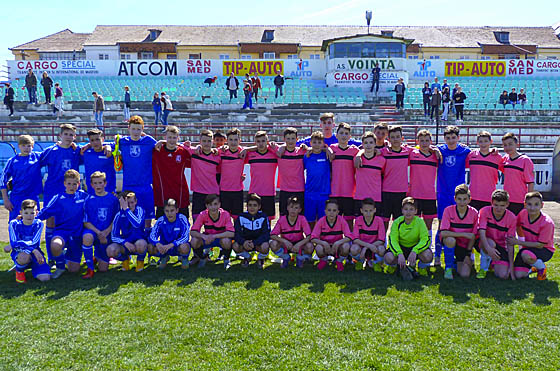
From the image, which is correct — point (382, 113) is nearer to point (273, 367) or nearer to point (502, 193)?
point (502, 193)

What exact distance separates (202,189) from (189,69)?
21.3 m

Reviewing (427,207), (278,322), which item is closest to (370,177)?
(427,207)

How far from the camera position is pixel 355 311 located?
188 inches

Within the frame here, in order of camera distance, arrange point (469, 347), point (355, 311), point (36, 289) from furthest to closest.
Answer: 1. point (36, 289)
2. point (355, 311)
3. point (469, 347)

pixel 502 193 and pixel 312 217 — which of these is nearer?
pixel 502 193

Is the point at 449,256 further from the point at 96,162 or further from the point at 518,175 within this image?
the point at 96,162

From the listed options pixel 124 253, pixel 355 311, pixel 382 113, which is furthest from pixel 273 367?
pixel 382 113

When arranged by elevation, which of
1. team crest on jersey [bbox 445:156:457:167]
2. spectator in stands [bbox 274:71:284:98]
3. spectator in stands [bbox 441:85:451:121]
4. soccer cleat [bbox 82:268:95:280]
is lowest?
soccer cleat [bbox 82:268:95:280]

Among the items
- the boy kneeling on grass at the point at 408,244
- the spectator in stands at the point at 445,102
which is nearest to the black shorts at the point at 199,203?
the boy kneeling on grass at the point at 408,244

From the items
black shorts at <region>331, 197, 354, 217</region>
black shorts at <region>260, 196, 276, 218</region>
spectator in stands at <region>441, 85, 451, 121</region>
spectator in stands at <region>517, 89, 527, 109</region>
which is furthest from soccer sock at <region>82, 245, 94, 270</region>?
spectator in stands at <region>517, 89, 527, 109</region>

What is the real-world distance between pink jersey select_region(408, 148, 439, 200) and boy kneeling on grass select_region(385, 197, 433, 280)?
73cm

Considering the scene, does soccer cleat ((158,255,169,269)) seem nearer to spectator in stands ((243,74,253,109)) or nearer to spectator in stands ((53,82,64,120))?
spectator in stands ((243,74,253,109))

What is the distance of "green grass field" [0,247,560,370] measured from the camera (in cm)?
381

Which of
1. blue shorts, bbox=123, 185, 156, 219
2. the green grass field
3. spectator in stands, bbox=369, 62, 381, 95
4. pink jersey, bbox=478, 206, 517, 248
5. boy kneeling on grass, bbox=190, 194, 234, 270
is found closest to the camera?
the green grass field
